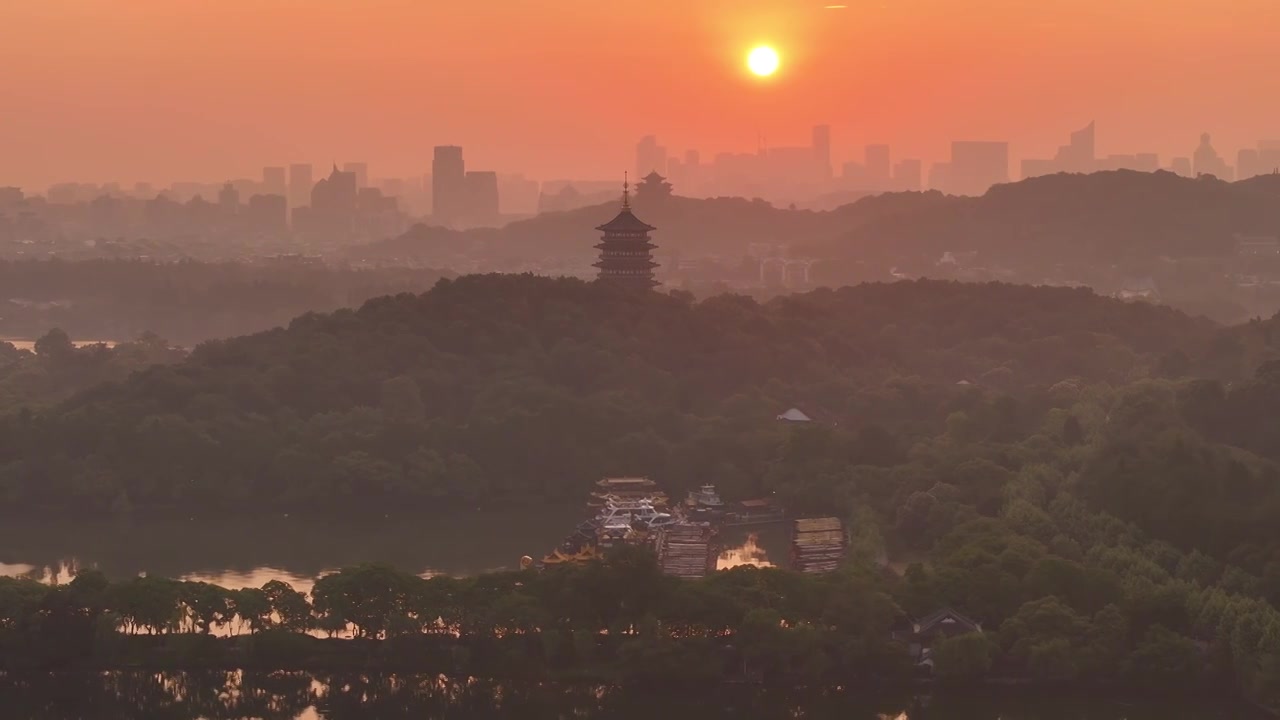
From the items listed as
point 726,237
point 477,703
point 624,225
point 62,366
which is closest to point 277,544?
point 477,703

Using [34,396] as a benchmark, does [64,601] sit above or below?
below

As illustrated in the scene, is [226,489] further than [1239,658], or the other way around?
[226,489]

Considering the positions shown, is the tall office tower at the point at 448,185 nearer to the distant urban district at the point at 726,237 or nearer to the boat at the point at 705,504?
the distant urban district at the point at 726,237

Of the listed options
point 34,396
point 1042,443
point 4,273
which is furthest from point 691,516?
point 4,273

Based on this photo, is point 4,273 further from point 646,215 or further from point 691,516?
point 691,516

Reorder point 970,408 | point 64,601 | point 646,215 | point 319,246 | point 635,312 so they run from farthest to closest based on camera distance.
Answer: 1. point 319,246
2. point 646,215
3. point 635,312
4. point 970,408
5. point 64,601

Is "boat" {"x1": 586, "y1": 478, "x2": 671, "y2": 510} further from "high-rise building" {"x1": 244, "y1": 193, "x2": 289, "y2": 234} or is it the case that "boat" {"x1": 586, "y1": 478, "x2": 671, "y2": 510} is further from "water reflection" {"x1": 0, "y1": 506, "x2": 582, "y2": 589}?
"high-rise building" {"x1": 244, "y1": 193, "x2": 289, "y2": 234}

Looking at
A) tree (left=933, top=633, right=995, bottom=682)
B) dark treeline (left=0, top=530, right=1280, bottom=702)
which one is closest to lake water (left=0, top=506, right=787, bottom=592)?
dark treeline (left=0, top=530, right=1280, bottom=702)
